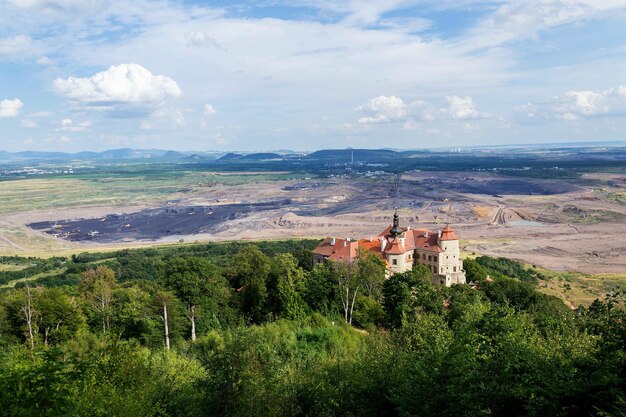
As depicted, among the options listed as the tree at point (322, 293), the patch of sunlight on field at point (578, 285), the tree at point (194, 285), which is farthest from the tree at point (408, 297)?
the patch of sunlight on field at point (578, 285)

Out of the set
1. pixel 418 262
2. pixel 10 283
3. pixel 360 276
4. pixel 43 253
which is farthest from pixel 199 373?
pixel 43 253

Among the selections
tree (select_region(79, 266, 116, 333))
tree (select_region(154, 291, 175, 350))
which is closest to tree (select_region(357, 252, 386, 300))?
tree (select_region(154, 291, 175, 350))

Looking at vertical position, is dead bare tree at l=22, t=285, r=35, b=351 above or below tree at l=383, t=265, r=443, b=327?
above

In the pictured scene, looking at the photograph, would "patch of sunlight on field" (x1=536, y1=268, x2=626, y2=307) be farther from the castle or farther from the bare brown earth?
the castle

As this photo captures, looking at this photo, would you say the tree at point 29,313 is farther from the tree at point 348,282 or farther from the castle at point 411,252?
the castle at point 411,252

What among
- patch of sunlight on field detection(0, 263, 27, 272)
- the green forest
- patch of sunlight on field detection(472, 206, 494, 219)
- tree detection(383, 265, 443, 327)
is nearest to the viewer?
the green forest

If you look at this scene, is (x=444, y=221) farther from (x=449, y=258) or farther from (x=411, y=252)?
(x=449, y=258)

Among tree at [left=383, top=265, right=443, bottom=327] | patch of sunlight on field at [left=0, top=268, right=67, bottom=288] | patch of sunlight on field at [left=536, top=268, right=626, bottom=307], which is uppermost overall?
tree at [left=383, top=265, right=443, bottom=327]
